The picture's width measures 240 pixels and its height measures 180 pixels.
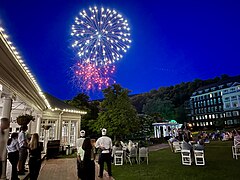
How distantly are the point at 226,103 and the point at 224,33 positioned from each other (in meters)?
101

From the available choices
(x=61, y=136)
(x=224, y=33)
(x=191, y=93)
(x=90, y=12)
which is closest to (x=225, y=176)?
(x=90, y=12)

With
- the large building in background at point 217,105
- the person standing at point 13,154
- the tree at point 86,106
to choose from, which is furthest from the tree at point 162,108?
the person standing at point 13,154

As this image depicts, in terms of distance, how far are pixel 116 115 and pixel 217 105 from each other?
51664 mm

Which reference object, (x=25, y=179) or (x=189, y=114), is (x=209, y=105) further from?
(x=25, y=179)

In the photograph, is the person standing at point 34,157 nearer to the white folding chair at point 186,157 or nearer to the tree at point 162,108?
the white folding chair at point 186,157

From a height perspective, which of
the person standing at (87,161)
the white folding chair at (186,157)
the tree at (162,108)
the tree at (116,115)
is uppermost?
the tree at (162,108)

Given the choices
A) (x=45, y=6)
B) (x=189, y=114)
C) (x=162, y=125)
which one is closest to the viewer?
(x=162, y=125)

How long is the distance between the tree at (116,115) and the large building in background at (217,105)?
133 ft

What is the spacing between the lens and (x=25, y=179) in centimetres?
671

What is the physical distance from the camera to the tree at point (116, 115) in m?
21.5

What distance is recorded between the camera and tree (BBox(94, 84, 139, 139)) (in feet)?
70.5

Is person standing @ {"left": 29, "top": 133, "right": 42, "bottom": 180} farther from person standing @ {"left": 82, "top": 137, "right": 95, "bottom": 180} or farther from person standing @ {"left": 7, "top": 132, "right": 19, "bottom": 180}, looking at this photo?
person standing @ {"left": 82, "top": 137, "right": 95, "bottom": 180}

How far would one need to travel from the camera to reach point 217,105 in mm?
63750

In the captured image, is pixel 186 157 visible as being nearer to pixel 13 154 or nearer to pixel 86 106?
pixel 13 154
